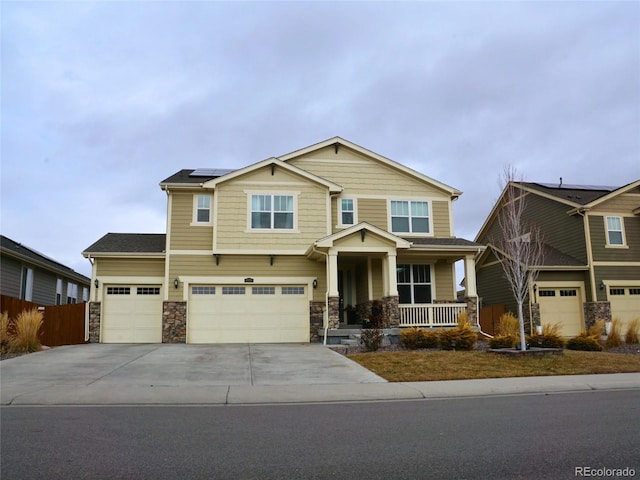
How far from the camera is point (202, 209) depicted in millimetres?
22438

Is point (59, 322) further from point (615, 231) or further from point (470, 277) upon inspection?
point (615, 231)

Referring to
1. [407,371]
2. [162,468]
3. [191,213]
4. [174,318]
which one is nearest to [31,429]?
[162,468]

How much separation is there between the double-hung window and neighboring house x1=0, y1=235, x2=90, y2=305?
1623cm

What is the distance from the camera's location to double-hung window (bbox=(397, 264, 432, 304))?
2302cm

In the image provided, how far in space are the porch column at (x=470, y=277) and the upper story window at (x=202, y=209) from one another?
415 inches

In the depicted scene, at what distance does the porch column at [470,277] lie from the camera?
2175 centimetres

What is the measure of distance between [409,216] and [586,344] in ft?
28.4

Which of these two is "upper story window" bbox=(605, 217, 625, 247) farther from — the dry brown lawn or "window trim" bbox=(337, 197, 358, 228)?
"window trim" bbox=(337, 197, 358, 228)

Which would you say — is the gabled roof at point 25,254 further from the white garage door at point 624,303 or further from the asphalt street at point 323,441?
the white garage door at point 624,303

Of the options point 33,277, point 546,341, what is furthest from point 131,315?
point 546,341

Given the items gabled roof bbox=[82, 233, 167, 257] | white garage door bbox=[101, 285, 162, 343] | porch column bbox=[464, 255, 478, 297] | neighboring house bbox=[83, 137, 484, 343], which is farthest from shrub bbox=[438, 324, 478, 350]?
gabled roof bbox=[82, 233, 167, 257]

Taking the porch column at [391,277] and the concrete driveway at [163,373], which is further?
the porch column at [391,277]

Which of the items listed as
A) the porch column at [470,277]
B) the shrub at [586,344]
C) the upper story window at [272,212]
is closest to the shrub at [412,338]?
the porch column at [470,277]

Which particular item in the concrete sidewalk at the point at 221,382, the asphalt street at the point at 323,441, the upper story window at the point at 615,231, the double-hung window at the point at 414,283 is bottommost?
the asphalt street at the point at 323,441
